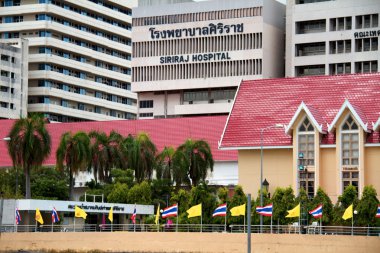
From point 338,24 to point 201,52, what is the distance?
22.8 meters

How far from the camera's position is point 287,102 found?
9300 cm

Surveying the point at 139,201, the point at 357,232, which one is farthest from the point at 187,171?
the point at 357,232

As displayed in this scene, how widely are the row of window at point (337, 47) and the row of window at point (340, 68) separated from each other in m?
2.07

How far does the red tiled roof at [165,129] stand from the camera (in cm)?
12825

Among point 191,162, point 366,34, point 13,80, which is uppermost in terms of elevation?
point 366,34

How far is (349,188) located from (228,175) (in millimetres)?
44590


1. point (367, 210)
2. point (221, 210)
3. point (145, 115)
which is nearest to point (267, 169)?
point (221, 210)

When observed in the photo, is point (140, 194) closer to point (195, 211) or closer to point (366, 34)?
point (195, 211)

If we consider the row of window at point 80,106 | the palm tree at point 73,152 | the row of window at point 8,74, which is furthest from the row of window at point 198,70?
the palm tree at point 73,152

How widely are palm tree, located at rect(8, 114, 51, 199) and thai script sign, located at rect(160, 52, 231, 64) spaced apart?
80324mm

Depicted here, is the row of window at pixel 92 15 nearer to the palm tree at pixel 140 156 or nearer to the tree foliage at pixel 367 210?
the palm tree at pixel 140 156

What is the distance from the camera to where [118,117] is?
Result: 636ft

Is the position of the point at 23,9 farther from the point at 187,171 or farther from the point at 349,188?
the point at 349,188

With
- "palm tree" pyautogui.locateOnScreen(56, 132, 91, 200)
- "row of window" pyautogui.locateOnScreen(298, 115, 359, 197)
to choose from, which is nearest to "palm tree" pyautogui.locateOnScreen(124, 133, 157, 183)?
"palm tree" pyautogui.locateOnScreen(56, 132, 91, 200)
